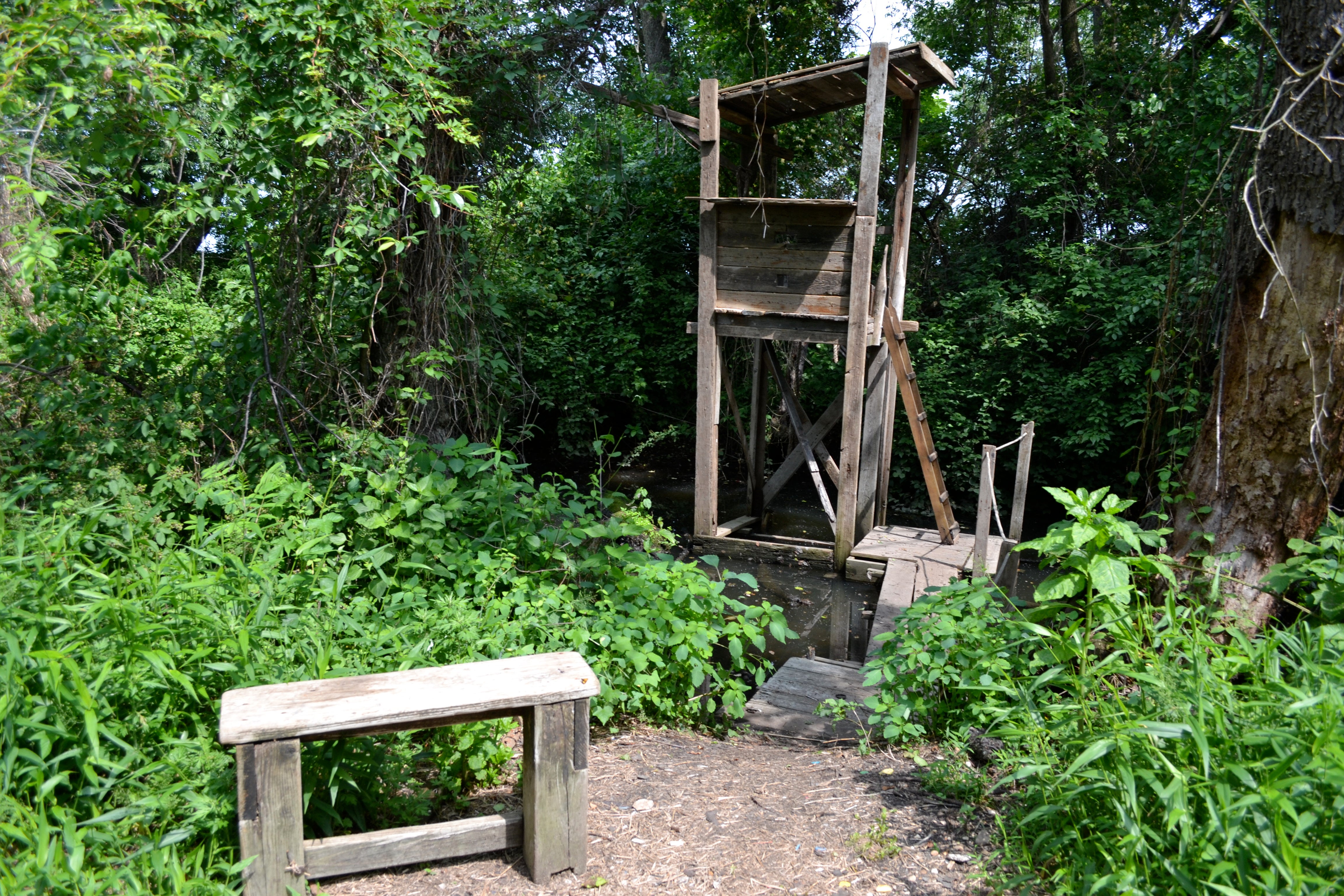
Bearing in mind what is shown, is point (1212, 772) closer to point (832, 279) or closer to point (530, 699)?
point (530, 699)

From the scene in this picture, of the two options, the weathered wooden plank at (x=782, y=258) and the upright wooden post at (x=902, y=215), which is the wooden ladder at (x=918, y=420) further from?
the weathered wooden plank at (x=782, y=258)

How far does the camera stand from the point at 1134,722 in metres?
2.29

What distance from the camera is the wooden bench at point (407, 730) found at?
85.7 inches

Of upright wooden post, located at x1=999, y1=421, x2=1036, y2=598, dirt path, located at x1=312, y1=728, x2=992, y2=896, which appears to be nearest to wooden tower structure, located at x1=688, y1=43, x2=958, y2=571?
upright wooden post, located at x1=999, y1=421, x2=1036, y2=598

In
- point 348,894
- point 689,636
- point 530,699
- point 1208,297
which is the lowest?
point 348,894

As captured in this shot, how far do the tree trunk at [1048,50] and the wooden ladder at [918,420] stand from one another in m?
5.27

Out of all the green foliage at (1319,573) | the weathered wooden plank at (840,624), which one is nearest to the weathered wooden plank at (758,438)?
the weathered wooden plank at (840,624)

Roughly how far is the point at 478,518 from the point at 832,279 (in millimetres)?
4457

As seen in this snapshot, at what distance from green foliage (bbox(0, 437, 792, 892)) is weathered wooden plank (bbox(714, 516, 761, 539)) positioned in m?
3.99

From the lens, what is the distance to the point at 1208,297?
12.1ft

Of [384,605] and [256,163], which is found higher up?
[256,163]

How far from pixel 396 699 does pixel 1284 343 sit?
3308 millimetres

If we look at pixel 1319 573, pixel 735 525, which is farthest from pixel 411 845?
pixel 735 525

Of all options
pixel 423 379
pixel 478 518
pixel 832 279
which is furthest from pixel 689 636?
pixel 832 279
